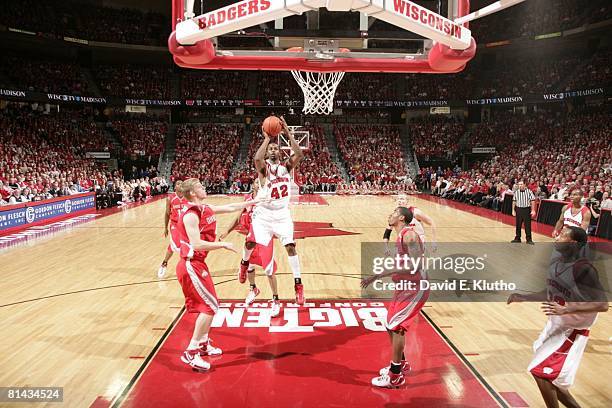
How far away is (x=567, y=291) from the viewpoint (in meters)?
3.49

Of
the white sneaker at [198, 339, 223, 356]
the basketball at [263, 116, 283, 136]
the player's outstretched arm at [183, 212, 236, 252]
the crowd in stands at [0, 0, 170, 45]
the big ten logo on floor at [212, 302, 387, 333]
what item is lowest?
the big ten logo on floor at [212, 302, 387, 333]

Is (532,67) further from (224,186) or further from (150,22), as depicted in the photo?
(150,22)

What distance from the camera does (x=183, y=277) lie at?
459cm

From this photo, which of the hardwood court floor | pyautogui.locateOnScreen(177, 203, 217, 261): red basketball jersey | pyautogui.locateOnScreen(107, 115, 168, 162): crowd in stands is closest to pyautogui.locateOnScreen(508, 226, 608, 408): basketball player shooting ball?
the hardwood court floor

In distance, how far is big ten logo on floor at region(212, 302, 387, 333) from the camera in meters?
5.96

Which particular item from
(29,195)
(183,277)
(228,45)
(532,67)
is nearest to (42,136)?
(29,195)

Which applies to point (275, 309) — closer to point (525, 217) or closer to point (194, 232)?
point (194, 232)

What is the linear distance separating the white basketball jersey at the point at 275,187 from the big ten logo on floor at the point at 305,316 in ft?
4.55

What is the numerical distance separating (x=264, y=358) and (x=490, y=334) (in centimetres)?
271

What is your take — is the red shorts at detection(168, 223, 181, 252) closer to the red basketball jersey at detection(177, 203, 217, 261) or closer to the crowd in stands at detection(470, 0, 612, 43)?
the red basketball jersey at detection(177, 203, 217, 261)

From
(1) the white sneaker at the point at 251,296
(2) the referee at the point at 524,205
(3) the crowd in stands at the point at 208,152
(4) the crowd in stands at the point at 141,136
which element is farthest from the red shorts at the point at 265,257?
(4) the crowd in stands at the point at 141,136

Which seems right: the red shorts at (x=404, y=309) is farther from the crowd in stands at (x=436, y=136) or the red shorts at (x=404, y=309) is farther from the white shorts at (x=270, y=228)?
the crowd in stands at (x=436, y=136)

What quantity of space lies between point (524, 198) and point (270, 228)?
741 centimetres

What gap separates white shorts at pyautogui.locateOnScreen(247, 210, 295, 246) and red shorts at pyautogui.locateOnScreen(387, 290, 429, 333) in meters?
2.58
